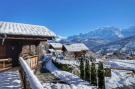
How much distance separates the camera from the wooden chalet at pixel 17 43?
16.0m

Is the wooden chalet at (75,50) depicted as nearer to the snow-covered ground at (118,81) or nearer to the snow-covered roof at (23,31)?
the snow-covered ground at (118,81)

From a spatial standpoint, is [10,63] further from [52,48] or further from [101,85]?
[52,48]

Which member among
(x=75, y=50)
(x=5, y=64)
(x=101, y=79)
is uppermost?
(x=75, y=50)

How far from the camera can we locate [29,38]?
16.9m

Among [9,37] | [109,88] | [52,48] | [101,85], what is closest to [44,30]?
[9,37]

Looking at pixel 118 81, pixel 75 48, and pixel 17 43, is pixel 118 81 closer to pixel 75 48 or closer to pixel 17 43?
pixel 17 43

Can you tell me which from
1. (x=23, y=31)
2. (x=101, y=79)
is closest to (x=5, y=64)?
(x=23, y=31)

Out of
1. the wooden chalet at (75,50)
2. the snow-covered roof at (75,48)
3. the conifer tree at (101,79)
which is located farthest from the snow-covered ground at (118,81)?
the snow-covered roof at (75,48)

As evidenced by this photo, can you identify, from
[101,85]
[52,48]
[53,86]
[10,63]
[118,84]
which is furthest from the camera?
[52,48]

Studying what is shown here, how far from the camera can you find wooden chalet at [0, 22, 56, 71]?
16000 millimetres

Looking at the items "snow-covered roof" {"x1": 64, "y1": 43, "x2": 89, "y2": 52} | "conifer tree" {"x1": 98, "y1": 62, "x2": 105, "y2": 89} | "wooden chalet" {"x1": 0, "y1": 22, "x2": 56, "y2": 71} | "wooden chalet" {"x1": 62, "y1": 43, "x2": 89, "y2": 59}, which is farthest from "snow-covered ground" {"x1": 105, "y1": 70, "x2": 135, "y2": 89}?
"snow-covered roof" {"x1": 64, "y1": 43, "x2": 89, "y2": 52}

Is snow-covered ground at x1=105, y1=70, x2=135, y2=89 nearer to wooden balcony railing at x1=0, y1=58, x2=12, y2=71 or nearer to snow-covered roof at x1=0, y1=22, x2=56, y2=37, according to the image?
snow-covered roof at x1=0, y1=22, x2=56, y2=37

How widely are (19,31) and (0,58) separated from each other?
2.33 meters

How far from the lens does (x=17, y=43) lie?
1730cm
